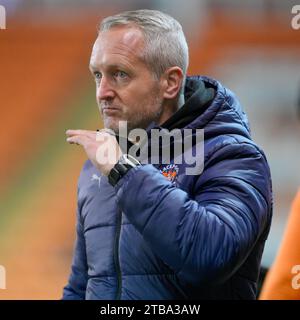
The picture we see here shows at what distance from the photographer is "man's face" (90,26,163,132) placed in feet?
5.61

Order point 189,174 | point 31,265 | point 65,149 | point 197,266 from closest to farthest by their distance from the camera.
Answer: point 197,266
point 189,174
point 31,265
point 65,149

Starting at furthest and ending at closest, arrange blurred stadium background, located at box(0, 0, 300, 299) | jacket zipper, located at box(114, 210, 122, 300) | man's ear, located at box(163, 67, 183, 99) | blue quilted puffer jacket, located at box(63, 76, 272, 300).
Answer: blurred stadium background, located at box(0, 0, 300, 299) < man's ear, located at box(163, 67, 183, 99) < jacket zipper, located at box(114, 210, 122, 300) < blue quilted puffer jacket, located at box(63, 76, 272, 300)

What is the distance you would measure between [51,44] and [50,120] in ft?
1.37

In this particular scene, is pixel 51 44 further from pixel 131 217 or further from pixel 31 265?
pixel 131 217

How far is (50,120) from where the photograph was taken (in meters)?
4.19

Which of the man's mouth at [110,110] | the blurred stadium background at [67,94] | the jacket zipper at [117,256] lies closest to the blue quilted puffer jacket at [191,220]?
the jacket zipper at [117,256]

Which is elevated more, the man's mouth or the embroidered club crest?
the man's mouth

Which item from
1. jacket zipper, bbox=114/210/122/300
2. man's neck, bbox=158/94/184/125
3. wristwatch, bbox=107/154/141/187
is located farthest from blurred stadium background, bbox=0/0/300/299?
wristwatch, bbox=107/154/141/187

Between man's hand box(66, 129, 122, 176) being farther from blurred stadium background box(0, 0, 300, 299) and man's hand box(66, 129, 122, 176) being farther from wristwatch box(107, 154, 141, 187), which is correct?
blurred stadium background box(0, 0, 300, 299)

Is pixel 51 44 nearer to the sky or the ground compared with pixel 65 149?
nearer to the sky

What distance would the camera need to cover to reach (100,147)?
159cm

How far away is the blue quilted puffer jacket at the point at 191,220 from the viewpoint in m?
1.50

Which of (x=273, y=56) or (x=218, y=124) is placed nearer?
(x=218, y=124)
